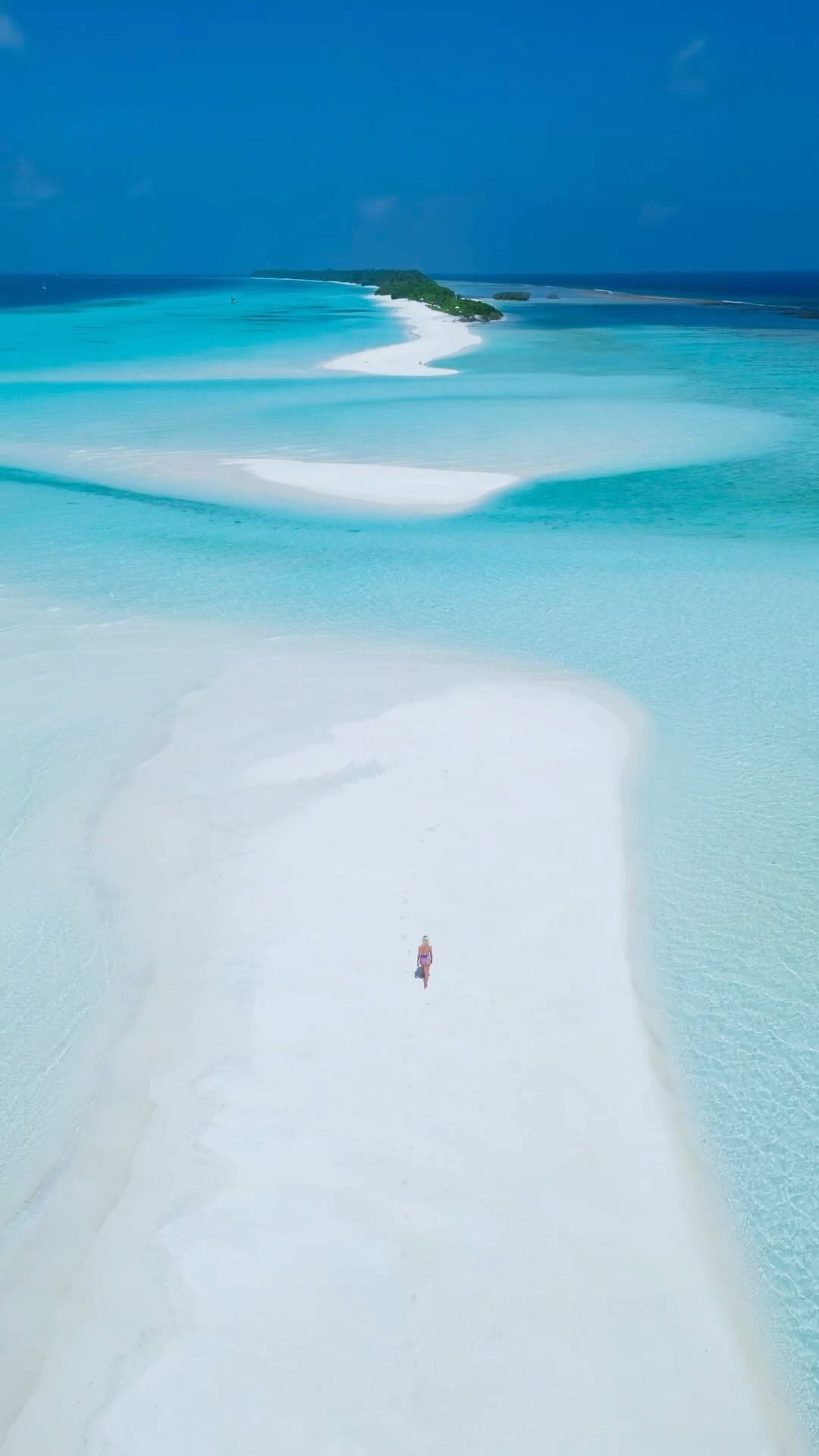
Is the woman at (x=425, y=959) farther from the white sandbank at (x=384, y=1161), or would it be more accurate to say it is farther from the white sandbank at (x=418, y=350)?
the white sandbank at (x=418, y=350)

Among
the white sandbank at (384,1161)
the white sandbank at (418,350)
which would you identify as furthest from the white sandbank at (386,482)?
the white sandbank at (418,350)

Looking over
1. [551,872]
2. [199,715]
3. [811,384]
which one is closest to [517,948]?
[551,872]

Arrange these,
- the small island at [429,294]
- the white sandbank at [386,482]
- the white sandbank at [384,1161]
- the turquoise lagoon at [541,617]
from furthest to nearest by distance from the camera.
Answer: the small island at [429,294] → the white sandbank at [386,482] → the turquoise lagoon at [541,617] → the white sandbank at [384,1161]

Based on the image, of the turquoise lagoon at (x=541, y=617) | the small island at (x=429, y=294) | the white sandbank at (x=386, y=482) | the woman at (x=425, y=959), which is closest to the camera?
the turquoise lagoon at (x=541, y=617)

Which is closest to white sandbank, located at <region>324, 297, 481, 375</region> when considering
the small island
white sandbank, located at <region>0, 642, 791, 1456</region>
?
the small island

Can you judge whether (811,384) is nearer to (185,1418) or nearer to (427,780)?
(427,780)

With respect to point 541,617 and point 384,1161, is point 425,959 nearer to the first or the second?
point 384,1161

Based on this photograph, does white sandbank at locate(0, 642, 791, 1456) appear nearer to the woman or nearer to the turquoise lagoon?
the woman
